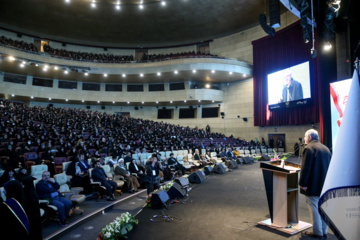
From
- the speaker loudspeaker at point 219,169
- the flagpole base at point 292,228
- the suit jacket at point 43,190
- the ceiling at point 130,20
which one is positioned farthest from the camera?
the ceiling at point 130,20

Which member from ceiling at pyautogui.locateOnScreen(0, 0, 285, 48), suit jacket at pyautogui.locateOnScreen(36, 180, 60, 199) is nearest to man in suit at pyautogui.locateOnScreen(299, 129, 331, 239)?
suit jacket at pyautogui.locateOnScreen(36, 180, 60, 199)

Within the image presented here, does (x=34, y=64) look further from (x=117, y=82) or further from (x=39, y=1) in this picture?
(x=117, y=82)

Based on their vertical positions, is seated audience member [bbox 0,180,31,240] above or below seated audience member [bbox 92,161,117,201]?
above

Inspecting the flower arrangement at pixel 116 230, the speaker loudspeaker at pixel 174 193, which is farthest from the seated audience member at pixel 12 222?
the speaker loudspeaker at pixel 174 193

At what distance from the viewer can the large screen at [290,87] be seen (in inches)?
577

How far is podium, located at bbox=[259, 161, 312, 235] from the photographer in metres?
3.02

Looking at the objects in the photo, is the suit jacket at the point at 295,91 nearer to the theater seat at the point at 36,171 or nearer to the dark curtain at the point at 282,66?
the dark curtain at the point at 282,66

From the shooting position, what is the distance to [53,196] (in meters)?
4.40

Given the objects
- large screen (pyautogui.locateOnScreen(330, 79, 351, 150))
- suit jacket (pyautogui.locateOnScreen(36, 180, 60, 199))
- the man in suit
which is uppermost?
large screen (pyautogui.locateOnScreen(330, 79, 351, 150))

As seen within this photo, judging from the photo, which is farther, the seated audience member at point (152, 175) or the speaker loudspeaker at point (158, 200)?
the seated audience member at point (152, 175)

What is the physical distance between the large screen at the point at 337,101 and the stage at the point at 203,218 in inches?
200

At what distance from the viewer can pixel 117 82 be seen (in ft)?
78.8

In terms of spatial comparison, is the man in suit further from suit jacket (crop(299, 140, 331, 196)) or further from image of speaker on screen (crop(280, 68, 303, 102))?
image of speaker on screen (crop(280, 68, 303, 102))

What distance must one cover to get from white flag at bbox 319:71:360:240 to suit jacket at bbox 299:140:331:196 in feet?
5.69
